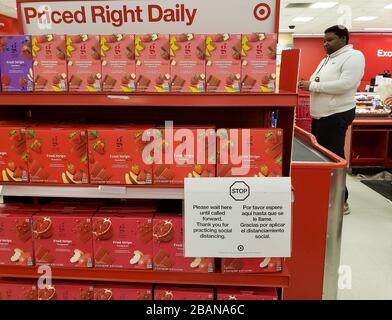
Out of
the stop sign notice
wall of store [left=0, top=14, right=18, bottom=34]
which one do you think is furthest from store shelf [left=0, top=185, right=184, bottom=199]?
wall of store [left=0, top=14, right=18, bottom=34]

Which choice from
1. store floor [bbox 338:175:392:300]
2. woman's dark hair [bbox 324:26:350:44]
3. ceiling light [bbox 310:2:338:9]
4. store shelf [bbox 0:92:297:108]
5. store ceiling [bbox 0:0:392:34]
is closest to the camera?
store shelf [bbox 0:92:297:108]

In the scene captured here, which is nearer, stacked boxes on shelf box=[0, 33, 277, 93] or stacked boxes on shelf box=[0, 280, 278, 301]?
stacked boxes on shelf box=[0, 33, 277, 93]

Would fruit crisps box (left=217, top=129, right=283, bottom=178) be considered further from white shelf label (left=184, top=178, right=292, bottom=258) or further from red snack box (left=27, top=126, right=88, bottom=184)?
red snack box (left=27, top=126, right=88, bottom=184)

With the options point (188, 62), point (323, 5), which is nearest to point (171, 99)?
point (188, 62)

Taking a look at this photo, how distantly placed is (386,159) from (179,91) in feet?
17.5

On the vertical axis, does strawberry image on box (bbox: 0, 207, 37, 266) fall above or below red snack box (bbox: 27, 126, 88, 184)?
below

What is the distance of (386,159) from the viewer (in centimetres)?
597

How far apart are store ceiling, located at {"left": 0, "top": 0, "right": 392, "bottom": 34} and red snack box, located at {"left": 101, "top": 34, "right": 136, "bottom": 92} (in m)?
8.52

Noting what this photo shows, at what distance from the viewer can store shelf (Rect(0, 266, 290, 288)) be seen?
5.68ft

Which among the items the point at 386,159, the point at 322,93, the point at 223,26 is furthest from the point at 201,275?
the point at 386,159

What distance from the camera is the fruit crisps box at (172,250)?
1724mm

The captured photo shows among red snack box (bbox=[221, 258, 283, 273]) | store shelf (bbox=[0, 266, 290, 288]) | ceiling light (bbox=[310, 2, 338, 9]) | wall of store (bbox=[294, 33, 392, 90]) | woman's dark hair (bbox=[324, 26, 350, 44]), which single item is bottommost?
store shelf (bbox=[0, 266, 290, 288])

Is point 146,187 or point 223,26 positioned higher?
point 223,26
